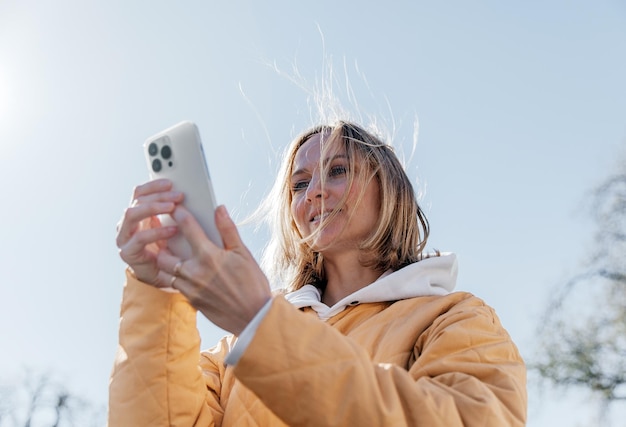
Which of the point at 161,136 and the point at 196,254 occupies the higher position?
the point at 161,136

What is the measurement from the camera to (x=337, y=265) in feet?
8.18

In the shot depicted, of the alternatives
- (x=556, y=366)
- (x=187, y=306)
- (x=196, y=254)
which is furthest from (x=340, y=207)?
(x=556, y=366)

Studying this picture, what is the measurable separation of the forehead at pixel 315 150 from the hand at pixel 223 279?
1.15 meters

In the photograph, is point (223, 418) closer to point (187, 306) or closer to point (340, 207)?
point (187, 306)

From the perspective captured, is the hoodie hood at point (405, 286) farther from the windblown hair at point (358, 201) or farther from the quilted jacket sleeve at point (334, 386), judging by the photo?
the quilted jacket sleeve at point (334, 386)

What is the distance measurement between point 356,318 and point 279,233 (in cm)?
74

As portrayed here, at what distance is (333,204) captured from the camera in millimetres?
2371

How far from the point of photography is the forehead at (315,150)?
2.51m

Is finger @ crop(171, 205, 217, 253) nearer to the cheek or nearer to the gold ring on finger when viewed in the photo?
the gold ring on finger

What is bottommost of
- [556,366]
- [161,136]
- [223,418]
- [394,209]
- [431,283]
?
[556,366]

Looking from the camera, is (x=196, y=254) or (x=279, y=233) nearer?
(x=196, y=254)

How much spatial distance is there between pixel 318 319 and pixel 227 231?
0.26 metres

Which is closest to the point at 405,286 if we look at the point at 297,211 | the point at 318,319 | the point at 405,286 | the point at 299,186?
the point at 405,286

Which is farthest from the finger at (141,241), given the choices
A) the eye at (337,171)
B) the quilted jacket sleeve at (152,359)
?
the eye at (337,171)
